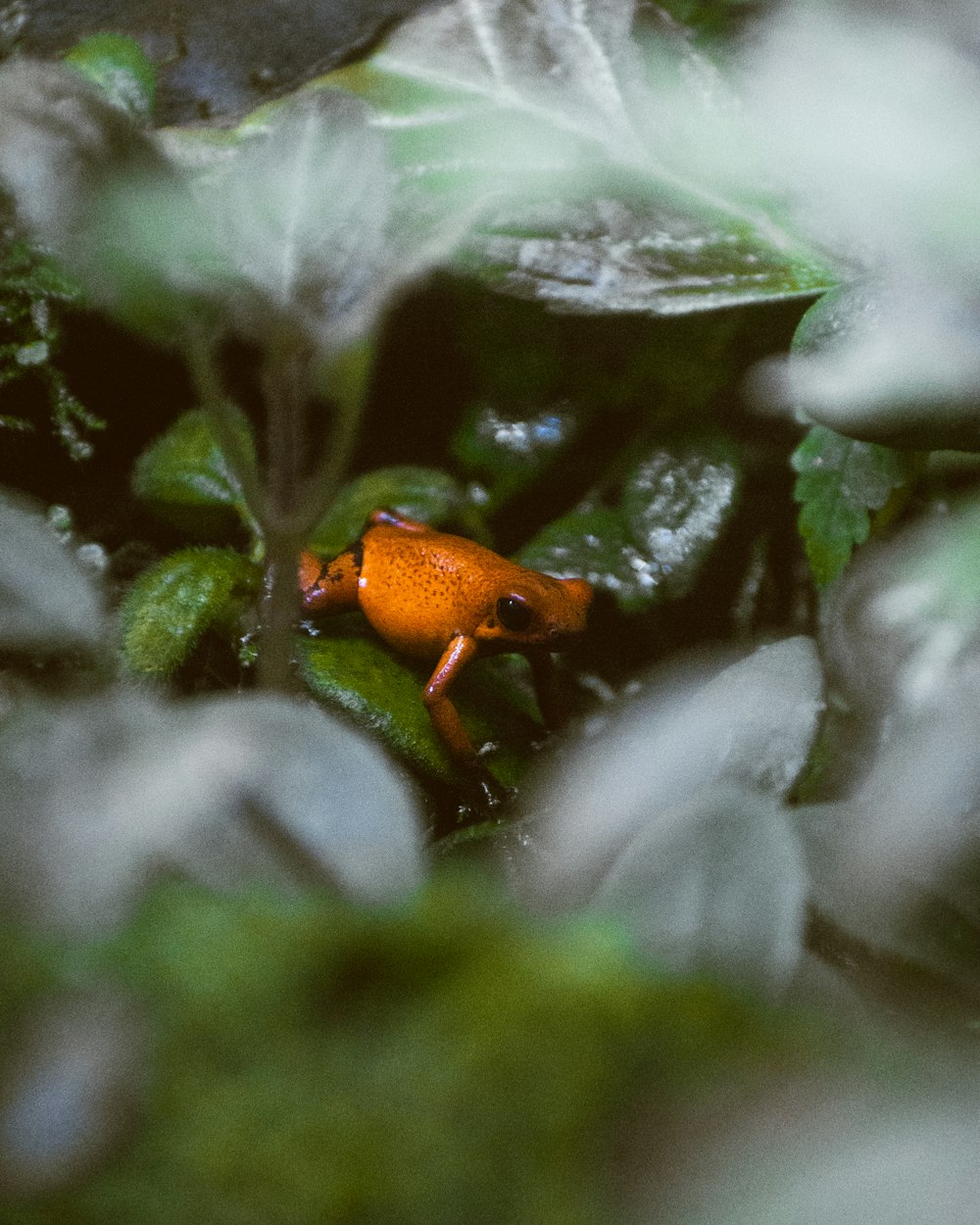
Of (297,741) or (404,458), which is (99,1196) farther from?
(404,458)

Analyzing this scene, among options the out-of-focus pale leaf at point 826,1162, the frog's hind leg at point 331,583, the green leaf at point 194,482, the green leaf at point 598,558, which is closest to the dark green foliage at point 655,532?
the green leaf at point 598,558

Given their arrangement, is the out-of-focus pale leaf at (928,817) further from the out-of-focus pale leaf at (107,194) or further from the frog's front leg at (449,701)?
the out-of-focus pale leaf at (107,194)

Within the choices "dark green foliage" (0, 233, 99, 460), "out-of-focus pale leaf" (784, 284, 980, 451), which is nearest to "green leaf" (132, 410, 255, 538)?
"dark green foliage" (0, 233, 99, 460)

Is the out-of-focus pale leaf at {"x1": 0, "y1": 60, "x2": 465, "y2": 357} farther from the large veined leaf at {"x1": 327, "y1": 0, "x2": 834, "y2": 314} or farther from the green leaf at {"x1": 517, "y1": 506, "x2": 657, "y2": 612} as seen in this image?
the green leaf at {"x1": 517, "y1": 506, "x2": 657, "y2": 612}

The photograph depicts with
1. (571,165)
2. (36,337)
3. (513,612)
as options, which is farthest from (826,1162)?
(36,337)

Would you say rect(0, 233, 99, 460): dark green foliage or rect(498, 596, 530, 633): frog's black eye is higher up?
rect(0, 233, 99, 460): dark green foliage
